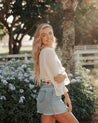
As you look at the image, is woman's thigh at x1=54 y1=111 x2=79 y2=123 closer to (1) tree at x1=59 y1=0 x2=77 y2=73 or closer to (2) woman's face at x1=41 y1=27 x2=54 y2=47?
(2) woman's face at x1=41 y1=27 x2=54 y2=47

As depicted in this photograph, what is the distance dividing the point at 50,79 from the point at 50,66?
160 millimetres

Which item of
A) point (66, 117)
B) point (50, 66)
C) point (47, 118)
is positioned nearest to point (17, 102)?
point (47, 118)

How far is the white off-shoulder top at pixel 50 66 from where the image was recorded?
2873 millimetres

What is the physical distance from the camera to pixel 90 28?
27547mm

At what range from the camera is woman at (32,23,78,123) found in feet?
9.50

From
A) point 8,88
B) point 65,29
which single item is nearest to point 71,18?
point 65,29

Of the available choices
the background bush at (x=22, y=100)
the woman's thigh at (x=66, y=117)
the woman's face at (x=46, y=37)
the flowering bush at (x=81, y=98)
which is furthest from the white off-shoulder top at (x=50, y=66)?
Result: the flowering bush at (x=81, y=98)

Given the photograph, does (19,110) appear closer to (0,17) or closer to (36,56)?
(36,56)

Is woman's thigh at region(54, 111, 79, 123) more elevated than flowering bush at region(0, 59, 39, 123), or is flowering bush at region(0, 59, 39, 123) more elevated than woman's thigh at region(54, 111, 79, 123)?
woman's thigh at region(54, 111, 79, 123)

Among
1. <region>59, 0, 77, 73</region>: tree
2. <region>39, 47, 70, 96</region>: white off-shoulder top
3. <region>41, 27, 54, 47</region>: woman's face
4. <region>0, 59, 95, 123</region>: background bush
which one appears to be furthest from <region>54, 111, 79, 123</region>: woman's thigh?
<region>59, 0, 77, 73</region>: tree

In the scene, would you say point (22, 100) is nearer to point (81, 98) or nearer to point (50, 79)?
point (81, 98)

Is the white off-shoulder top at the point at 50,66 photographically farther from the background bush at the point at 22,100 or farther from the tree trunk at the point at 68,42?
the tree trunk at the point at 68,42

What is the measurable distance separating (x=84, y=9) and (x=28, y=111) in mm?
13979

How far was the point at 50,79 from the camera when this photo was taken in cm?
295
